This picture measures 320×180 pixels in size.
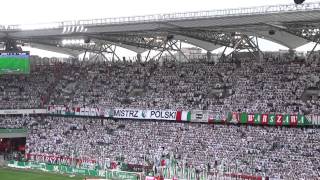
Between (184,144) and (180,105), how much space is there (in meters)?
4.74

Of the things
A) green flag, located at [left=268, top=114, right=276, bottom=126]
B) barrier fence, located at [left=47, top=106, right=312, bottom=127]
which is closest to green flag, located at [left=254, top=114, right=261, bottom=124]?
barrier fence, located at [left=47, top=106, right=312, bottom=127]

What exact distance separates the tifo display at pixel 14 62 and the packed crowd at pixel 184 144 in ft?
15.4

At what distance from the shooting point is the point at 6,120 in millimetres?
55344

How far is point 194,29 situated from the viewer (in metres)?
47.4

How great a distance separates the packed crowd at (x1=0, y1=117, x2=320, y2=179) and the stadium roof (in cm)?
788

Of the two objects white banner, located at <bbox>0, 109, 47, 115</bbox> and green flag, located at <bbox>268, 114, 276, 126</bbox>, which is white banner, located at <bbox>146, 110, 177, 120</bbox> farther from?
white banner, located at <bbox>0, 109, 47, 115</bbox>

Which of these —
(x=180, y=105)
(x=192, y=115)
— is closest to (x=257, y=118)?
(x=192, y=115)

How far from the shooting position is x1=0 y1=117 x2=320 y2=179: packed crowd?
38.8 metres

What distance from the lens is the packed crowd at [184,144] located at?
38.8 metres

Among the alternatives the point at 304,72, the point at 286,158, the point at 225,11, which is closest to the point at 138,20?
the point at 225,11

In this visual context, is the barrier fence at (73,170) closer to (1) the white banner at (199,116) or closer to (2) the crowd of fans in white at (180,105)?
(2) the crowd of fans in white at (180,105)

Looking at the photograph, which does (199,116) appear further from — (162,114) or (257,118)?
(257,118)

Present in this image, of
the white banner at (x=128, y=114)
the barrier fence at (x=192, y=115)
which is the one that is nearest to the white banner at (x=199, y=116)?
the barrier fence at (x=192, y=115)

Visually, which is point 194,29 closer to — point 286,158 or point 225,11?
point 225,11
